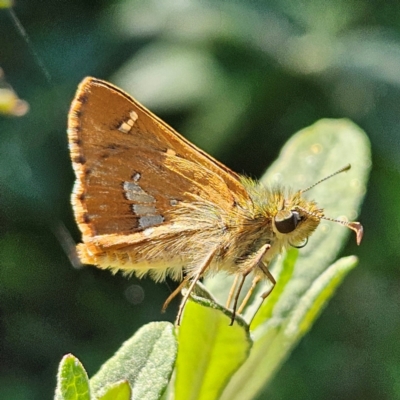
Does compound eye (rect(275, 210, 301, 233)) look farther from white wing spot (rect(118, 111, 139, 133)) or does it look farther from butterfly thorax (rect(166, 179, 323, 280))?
white wing spot (rect(118, 111, 139, 133))

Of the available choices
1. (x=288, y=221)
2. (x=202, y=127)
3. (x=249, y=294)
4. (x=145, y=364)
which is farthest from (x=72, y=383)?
(x=202, y=127)

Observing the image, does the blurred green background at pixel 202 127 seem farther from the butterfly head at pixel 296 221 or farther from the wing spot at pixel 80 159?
the butterfly head at pixel 296 221

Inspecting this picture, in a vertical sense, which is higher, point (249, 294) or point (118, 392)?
point (118, 392)

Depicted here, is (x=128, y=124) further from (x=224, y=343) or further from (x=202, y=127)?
(x=202, y=127)

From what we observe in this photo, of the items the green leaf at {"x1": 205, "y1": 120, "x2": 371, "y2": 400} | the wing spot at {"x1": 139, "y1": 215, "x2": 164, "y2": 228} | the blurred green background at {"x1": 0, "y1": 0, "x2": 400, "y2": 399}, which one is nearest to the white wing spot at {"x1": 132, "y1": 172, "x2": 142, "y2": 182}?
the wing spot at {"x1": 139, "y1": 215, "x2": 164, "y2": 228}

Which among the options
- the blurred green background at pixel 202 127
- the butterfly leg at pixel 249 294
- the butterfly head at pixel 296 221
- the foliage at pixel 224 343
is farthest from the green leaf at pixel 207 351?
the blurred green background at pixel 202 127

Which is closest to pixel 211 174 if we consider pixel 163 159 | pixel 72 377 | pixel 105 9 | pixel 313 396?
pixel 163 159
